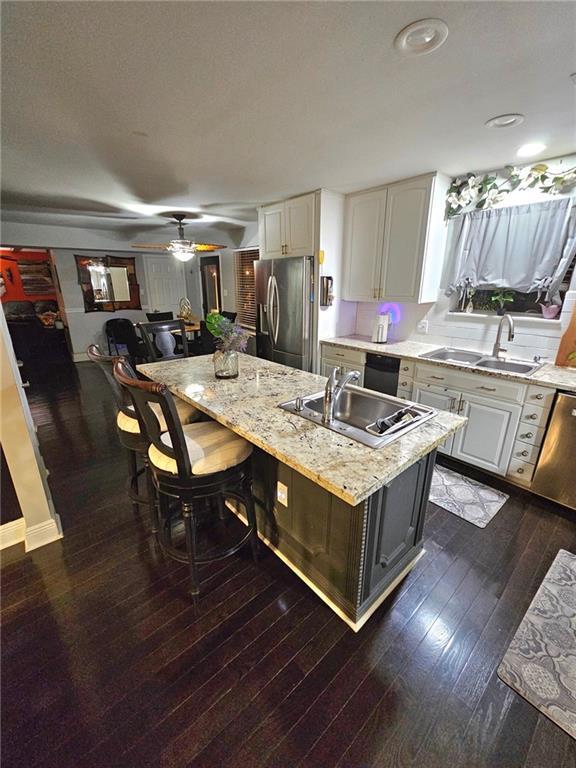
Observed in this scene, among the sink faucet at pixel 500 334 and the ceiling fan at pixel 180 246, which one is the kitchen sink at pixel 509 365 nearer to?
the sink faucet at pixel 500 334

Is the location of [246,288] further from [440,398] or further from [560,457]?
[560,457]

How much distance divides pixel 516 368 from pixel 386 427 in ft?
5.88

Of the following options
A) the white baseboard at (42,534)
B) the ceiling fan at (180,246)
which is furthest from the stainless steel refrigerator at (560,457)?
the ceiling fan at (180,246)

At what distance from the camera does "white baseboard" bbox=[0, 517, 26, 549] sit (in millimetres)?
1943

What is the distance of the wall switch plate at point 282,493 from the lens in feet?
5.55

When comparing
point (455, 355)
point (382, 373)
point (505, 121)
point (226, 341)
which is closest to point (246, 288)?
point (382, 373)

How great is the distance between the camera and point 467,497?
2406 mm

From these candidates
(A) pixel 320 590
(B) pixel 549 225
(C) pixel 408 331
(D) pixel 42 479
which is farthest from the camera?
(C) pixel 408 331

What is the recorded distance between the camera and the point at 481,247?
9.37 ft

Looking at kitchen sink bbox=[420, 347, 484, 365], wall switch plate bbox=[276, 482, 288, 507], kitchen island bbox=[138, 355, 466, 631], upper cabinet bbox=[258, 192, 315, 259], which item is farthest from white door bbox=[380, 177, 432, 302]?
wall switch plate bbox=[276, 482, 288, 507]

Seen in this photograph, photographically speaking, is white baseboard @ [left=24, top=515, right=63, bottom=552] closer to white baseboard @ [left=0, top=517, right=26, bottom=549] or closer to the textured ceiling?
white baseboard @ [left=0, top=517, right=26, bottom=549]

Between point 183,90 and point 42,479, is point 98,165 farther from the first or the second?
point 42,479

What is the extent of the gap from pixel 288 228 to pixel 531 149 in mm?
2184

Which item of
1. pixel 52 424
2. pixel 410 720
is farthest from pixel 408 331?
pixel 52 424
